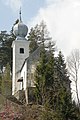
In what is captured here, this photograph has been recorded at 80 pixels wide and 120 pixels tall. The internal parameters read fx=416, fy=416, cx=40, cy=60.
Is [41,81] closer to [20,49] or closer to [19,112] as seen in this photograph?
[19,112]

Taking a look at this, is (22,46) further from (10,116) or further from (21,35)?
(10,116)

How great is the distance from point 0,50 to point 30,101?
25388mm

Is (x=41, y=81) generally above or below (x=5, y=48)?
below

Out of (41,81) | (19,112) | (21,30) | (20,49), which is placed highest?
(21,30)

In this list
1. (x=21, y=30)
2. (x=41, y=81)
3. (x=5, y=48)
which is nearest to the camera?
(x=41, y=81)

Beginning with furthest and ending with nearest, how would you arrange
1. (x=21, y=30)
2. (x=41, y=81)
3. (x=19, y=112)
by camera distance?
(x=21, y=30) → (x=41, y=81) → (x=19, y=112)

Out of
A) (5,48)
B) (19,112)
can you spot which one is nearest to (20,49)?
(5,48)

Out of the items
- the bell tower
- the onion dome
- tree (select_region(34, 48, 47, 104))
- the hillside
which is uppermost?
the onion dome

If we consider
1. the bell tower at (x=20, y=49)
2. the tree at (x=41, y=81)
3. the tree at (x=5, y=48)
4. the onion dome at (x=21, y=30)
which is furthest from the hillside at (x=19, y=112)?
the tree at (x=5, y=48)

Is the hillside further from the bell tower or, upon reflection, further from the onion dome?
the onion dome

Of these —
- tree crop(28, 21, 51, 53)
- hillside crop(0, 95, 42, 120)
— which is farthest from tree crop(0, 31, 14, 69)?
hillside crop(0, 95, 42, 120)

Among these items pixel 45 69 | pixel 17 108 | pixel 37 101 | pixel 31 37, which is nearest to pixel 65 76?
pixel 45 69

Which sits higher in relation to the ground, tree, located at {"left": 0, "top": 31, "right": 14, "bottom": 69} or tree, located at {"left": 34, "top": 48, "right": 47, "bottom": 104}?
tree, located at {"left": 0, "top": 31, "right": 14, "bottom": 69}

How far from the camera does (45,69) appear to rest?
40.2 m
